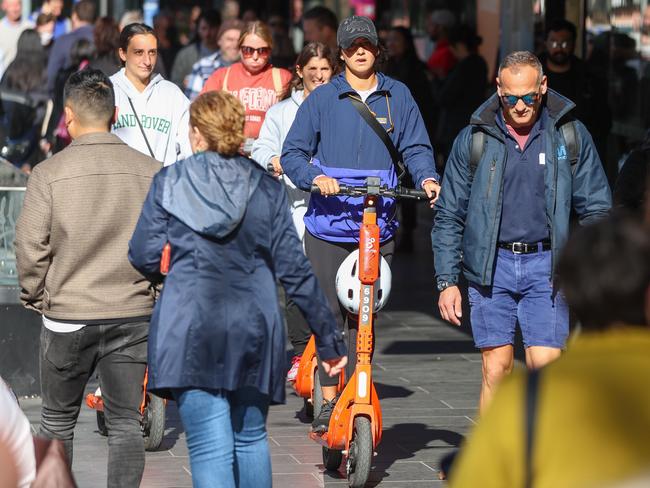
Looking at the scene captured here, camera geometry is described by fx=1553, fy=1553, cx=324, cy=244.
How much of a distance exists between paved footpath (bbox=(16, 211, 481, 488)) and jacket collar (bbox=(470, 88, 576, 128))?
1.59m

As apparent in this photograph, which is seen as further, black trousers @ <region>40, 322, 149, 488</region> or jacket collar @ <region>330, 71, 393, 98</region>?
jacket collar @ <region>330, 71, 393, 98</region>

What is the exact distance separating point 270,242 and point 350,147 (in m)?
1.81

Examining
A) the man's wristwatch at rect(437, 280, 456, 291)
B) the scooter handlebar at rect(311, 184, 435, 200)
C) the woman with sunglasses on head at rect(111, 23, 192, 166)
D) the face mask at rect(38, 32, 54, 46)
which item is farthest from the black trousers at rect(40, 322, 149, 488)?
the face mask at rect(38, 32, 54, 46)

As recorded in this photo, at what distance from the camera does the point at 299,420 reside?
8.23 metres

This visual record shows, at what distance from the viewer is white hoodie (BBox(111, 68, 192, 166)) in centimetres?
780

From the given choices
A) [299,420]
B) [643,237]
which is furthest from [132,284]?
[643,237]

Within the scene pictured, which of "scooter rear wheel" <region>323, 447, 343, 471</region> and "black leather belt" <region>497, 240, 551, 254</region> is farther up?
"black leather belt" <region>497, 240, 551, 254</region>

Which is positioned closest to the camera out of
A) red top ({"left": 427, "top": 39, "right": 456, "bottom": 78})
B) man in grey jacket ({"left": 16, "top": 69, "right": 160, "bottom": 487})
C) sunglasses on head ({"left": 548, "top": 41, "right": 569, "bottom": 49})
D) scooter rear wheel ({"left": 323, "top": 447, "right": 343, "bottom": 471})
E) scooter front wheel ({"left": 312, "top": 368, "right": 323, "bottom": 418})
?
man in grey jacket ({"left": 16, "top": 69, "right": 160, "bottom": 487})

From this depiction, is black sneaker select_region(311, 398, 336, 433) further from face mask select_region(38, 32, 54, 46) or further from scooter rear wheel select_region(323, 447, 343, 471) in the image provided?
face mask select_region(38, 32, 54, 46)

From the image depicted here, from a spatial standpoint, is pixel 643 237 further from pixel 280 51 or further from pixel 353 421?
pixel 280 51

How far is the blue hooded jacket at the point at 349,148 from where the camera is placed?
7031 mm

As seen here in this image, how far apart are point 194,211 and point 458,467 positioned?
246 cm

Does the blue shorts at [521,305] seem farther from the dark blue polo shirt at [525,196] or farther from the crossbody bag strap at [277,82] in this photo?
the crossbody bag strap at [277,82]

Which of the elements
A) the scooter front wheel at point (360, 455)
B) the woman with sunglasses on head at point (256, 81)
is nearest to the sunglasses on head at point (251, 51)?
the woman with sunglasses on head at point (256, 81)
